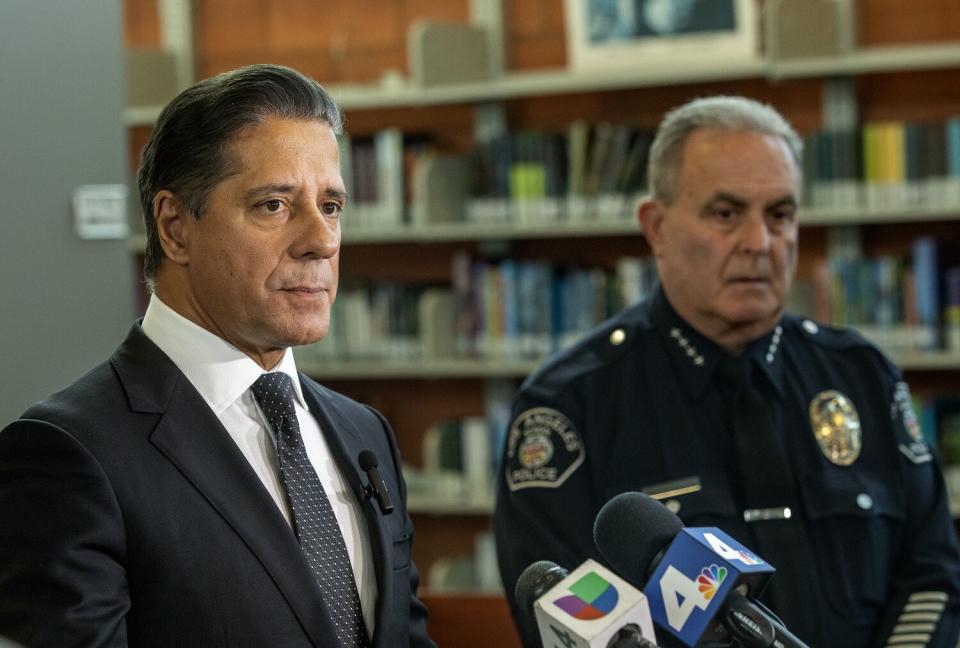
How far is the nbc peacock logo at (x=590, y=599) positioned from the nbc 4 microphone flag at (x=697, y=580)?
10cm

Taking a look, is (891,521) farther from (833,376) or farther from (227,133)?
(227,133)

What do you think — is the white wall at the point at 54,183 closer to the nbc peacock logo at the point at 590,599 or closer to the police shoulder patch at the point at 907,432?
the police shoulder patch at the point at 907,432

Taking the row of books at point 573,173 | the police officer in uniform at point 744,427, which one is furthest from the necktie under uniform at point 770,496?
the row of books at point 573,173

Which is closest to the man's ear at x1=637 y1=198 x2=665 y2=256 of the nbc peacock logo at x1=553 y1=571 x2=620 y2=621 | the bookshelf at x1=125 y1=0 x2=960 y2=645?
the nbc peacock logo at x1=553 y1=571 x2=620 y2=621

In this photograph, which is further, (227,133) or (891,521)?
(891,521)

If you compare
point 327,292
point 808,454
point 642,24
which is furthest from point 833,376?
point 642,24

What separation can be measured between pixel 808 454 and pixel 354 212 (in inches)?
111

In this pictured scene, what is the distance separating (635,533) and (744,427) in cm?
96

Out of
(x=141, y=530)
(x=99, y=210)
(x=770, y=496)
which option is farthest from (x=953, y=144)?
(x=141, y=530)

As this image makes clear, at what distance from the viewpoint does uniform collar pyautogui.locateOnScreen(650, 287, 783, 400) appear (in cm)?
226

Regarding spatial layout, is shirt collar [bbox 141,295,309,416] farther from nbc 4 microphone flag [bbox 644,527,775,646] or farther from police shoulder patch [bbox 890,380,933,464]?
police shoulder patch [bbox 890,380,933,464]

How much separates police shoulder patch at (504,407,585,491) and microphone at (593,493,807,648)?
873mm

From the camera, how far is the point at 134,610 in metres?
1.34

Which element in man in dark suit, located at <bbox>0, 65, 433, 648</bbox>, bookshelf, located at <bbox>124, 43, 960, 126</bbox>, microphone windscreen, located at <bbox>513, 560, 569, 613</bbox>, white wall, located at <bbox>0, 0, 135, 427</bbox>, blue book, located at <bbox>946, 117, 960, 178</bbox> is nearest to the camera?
microphone windscreen, located at <bbox>513, 560, 569, 613</bbox>
